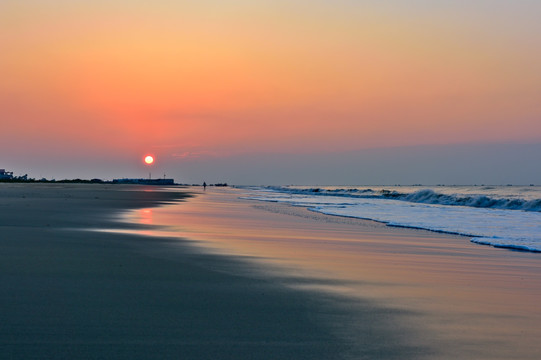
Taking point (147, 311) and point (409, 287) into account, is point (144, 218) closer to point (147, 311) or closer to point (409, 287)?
point (409, 287)

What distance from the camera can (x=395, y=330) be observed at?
5.40 m

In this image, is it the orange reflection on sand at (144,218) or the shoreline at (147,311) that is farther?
the orange reflection on sand at (144,218)

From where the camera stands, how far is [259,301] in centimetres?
657

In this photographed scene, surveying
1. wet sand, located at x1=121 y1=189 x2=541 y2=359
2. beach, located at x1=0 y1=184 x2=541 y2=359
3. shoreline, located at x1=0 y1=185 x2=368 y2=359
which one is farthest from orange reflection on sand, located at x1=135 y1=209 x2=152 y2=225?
shoreline, located at x1=0 y1=185 x2=368 y2=359

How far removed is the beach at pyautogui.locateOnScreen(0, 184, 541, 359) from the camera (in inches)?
187

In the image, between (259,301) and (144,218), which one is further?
(144,218)

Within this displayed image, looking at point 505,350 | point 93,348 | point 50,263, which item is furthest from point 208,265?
point 505,350

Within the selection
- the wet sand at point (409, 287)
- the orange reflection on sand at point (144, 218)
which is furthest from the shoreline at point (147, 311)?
the orange reflection on sand at point (144, 218)

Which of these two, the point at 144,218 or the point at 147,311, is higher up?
the point at 144,218

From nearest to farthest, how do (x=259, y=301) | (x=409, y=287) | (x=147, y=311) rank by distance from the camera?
1. (x=147, y=311)
2. (x=259, y=301)
3. (x=409, y=287)

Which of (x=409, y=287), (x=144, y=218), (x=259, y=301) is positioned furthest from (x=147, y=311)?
(x=144, y=218)

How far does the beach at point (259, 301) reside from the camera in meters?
4.74

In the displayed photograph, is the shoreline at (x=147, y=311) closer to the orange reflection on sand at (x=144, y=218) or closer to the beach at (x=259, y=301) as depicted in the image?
the beach at (x=259, y=301)

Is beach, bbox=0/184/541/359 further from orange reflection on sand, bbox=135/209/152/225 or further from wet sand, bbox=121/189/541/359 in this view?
orange reflection on sand, bbox=135/209/152/225
